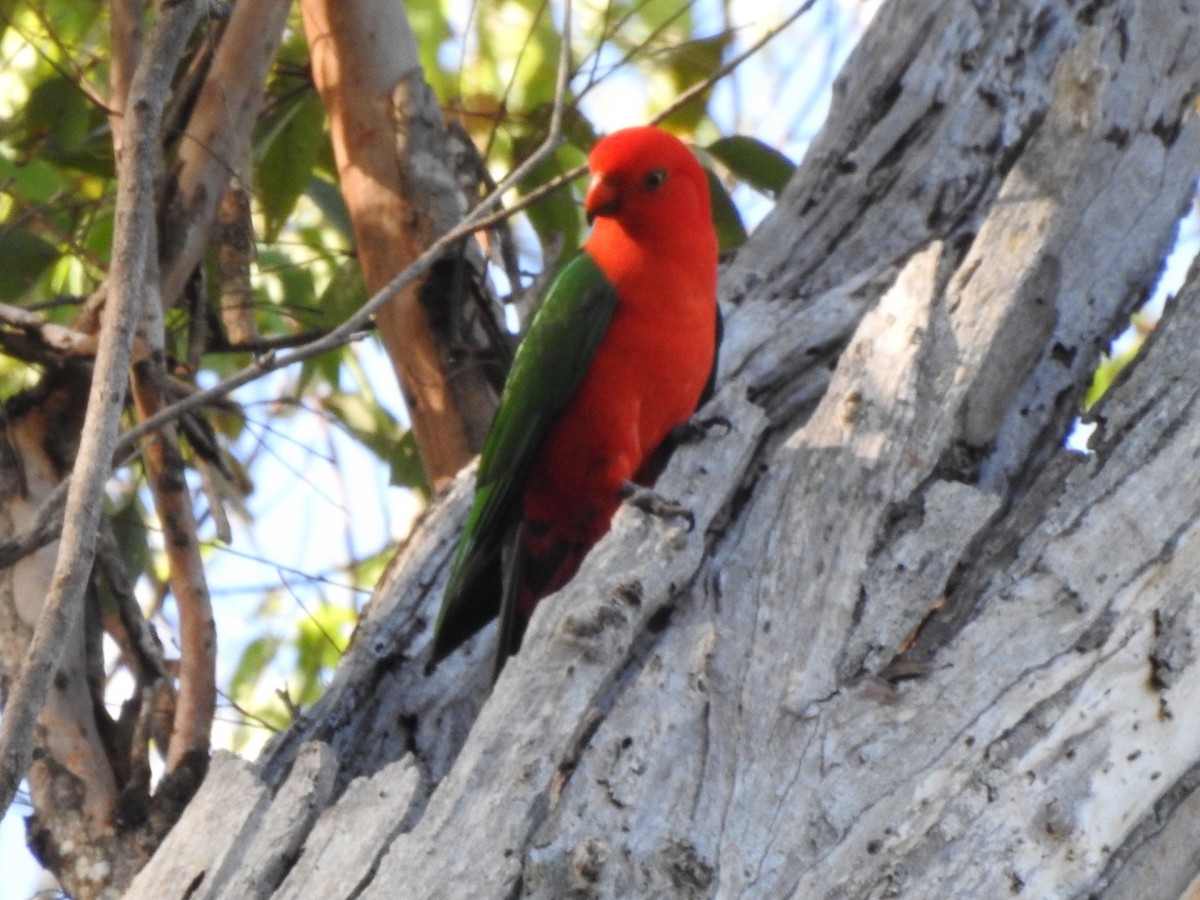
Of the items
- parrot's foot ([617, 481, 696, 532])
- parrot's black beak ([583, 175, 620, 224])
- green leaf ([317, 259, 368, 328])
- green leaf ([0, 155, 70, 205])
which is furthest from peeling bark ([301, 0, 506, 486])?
parrot's foot ([617, 481, 696, 532])

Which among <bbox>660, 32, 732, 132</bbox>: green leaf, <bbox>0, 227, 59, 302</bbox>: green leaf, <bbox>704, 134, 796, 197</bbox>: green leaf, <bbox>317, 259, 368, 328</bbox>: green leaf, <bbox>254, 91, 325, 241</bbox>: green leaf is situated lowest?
<bbox>0, 227, 59, 302</bbox>: green leaf

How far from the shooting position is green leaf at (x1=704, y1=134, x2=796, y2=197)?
393 cm

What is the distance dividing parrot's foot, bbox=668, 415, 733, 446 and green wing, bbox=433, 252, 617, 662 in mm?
230

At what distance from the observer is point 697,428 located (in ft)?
9.76

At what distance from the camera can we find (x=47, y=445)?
3322 mm

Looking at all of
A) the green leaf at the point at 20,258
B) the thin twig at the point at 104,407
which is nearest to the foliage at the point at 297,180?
the green leaf at the point at 20,258

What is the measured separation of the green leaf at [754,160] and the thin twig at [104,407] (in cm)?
190

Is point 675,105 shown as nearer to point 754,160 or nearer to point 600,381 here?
point 600,381

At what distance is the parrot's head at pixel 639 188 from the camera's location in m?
3.30

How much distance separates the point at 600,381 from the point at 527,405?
0.16 meters

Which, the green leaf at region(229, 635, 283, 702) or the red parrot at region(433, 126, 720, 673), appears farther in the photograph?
the green leaf at region(229, 635, 283, 702)

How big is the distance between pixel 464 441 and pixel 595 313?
2.73ft

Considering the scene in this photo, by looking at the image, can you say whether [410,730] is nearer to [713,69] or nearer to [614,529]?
[614,529]

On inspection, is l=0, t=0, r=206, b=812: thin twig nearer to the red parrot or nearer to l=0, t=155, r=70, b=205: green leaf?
the red parrot
